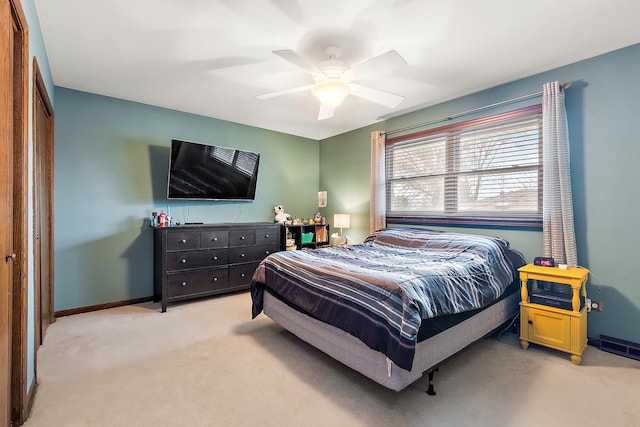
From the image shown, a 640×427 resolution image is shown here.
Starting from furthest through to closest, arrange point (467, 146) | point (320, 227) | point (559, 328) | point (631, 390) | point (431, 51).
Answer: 1. point (320, 227)
2. point (467, 146)
3. point (431, 51)
4. point (559, 328)
5. point (631, 390)

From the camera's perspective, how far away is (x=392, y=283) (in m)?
1.83

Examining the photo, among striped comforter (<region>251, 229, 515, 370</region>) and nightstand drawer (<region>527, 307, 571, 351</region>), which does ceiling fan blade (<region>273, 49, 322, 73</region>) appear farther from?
nightstand drawer (<region>527, 307, 571, 351</region>)

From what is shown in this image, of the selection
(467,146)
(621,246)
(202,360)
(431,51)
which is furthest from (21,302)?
(621,246)

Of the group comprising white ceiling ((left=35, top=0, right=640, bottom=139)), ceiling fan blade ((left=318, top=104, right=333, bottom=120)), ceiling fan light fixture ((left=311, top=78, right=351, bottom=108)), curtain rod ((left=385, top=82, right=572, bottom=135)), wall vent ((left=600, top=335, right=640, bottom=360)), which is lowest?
wall vent ((left=600, top=335, right=640, bottom=360))

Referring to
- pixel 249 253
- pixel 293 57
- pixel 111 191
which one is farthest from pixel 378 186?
pixel 111 191

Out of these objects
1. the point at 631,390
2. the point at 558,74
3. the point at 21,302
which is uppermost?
the point at 558,74

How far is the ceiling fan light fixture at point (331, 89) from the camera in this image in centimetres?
253

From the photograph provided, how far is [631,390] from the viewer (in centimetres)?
196

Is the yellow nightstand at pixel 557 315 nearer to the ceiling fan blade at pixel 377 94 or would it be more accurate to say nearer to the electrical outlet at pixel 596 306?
the electrical outlet at pixel 596 306

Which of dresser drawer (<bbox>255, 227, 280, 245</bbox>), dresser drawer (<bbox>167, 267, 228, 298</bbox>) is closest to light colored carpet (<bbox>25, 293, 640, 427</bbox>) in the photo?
dresser drawer (<bbox>167, 267, 228, 298</bbox>)

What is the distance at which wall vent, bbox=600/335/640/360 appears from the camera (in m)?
2.41

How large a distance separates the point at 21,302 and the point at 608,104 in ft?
14.8

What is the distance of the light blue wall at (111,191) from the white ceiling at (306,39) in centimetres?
38

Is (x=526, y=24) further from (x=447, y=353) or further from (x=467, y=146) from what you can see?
(x=447, y=353)
